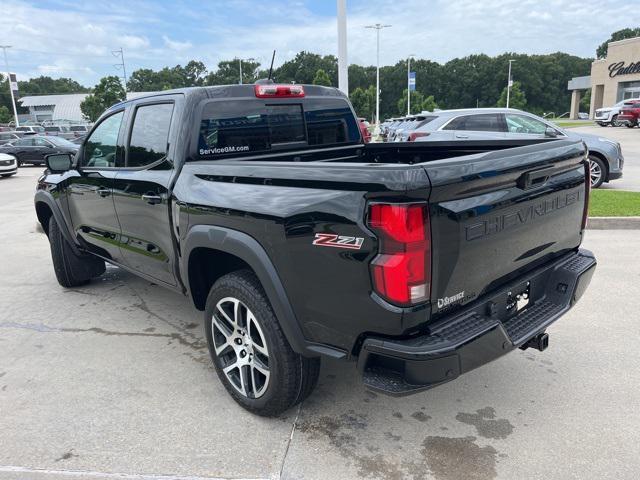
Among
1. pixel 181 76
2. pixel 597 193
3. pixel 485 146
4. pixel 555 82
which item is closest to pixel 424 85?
pixel 555 82

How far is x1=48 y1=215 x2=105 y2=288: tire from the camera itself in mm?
5352

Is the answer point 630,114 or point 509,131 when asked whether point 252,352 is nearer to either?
point 509,131

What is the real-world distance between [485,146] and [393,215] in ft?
6.37

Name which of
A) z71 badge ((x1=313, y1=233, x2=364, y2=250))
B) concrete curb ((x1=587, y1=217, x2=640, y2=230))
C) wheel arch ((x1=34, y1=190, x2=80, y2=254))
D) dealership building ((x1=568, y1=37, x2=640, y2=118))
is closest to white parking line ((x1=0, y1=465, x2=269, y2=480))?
z71 badge ((x1=313, y1=233, x2=364, y2=250))

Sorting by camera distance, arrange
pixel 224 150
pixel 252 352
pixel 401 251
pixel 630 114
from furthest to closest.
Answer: pixel 630 114 → pixel 224 150 → pixel 252 352 → pixel 401 251

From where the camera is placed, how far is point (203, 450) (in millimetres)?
2758

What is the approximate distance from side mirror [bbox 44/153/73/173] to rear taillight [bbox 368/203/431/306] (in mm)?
3819

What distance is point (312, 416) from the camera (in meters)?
3.05

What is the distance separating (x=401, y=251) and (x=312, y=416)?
1452mm

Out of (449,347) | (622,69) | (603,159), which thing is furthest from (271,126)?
(622,69)

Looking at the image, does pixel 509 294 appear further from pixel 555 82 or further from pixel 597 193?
pixel 555 82

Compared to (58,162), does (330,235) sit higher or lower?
lower

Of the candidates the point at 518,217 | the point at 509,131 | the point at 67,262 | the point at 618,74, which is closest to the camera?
the point at 518,217

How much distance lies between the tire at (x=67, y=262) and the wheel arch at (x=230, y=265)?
2.60m
